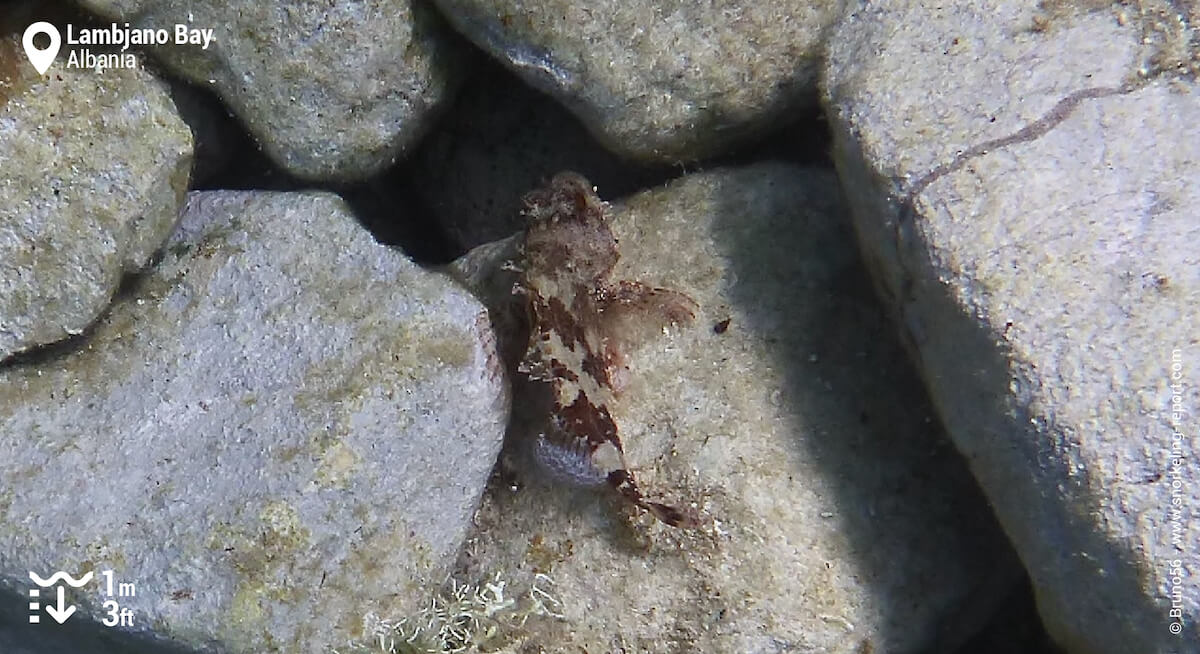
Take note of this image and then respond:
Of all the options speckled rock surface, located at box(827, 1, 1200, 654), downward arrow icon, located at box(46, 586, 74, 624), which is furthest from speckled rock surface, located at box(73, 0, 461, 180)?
downward arrow icon, located at box(46, 586, 74, 624)

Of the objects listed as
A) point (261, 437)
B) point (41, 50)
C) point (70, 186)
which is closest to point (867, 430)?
point (261, 437)

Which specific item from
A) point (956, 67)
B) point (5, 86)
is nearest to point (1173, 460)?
point (956, 67)

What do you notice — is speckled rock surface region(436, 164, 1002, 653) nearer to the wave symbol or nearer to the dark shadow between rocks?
the dark shadow between rocks

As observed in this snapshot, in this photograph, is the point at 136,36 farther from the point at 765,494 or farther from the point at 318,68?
the point at 765,494

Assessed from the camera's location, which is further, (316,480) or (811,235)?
(811,235)

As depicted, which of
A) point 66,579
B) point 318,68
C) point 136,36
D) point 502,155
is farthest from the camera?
point 502,155

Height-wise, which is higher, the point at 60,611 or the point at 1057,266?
the point at 1057,266

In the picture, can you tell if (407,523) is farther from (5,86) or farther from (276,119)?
(5,86)
